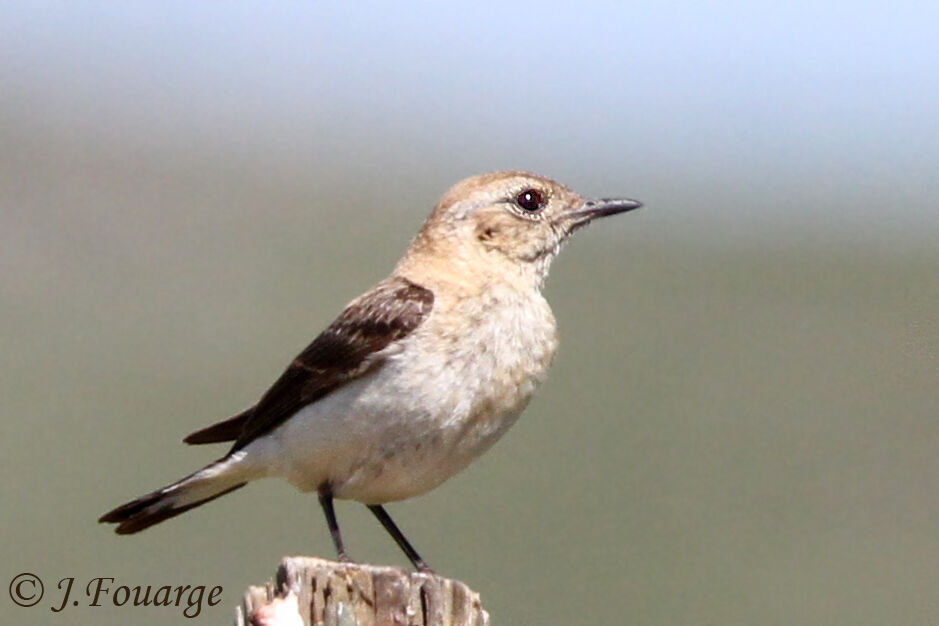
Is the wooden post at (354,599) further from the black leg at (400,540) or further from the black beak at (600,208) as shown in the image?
the black beak at (600,208)

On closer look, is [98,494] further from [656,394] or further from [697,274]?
[697,274]

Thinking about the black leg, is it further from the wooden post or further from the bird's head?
the wooden post

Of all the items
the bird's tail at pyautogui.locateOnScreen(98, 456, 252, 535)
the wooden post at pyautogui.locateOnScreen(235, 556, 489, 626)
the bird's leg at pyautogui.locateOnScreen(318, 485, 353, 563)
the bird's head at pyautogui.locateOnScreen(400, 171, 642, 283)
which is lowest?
the bird's tail at pyautogui.locateOnScreen(98, 456, 252, 535)

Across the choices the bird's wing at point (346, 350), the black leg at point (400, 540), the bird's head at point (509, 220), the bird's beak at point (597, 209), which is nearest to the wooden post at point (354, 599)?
the black leg at point (400, 540)

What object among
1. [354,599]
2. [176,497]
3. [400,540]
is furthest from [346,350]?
[354,599]

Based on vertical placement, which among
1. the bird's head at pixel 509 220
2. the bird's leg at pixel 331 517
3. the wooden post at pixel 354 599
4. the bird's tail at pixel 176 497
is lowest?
the bird's tail at pixel 176 497

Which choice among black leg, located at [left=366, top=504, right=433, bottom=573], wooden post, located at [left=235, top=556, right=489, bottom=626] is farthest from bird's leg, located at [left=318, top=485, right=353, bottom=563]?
wooden post, located at [left=235, top=556, right=489, bottom=626]

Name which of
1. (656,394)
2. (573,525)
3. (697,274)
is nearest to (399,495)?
(573,525)
